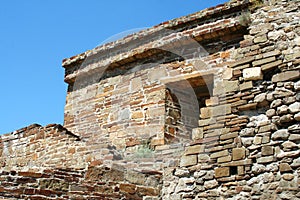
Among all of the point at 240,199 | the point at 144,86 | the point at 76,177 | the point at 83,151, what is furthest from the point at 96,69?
the point at 240,199

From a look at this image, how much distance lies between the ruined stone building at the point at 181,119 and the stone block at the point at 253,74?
0.06 feet

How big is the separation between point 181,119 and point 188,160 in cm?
195

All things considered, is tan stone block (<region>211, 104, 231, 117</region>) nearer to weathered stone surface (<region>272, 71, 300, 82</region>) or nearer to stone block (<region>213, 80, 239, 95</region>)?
stone block (<region>213, 80, 239, 95</region>)

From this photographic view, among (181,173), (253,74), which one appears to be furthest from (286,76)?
(181,173)

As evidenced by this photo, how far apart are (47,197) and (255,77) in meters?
2.75

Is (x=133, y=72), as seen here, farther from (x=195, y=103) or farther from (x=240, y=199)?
(x=240, y=199)

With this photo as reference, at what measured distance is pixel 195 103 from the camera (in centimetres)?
740

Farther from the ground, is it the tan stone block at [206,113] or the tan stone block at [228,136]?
the tan stone block at [206,113]

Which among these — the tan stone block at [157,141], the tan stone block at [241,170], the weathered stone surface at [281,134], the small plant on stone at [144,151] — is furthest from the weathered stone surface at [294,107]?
the tan stone block at [157,141]

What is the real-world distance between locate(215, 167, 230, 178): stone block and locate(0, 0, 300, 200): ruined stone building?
1 cm

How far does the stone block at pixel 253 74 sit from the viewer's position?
203 inches

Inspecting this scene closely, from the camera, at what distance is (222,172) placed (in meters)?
4.94

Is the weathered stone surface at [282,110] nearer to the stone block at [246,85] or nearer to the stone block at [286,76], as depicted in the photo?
the stone block at [286,76]

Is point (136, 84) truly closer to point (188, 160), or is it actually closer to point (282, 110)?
point (188, 160)
